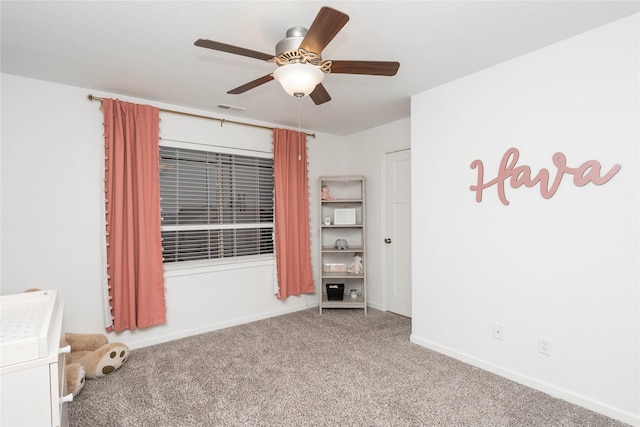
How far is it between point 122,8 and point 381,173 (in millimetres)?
3165

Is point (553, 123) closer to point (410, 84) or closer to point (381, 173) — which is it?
point (410, 84)

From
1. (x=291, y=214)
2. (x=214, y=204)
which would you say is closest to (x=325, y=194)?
(x=291, y=214)

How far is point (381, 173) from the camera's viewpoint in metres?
4.31

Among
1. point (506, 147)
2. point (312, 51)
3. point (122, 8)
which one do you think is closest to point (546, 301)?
point (506, 147)

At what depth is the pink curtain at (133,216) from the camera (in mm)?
2982

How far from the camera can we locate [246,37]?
6.88 feet

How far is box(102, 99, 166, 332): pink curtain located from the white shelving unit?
189 cm

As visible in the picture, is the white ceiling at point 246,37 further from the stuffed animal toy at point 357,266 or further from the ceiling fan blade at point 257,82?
the stuffed animal toy at point 357,266

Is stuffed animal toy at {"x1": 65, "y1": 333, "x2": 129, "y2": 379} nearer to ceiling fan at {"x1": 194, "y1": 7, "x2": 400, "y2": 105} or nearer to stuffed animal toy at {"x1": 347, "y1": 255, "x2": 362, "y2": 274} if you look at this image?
ceiling fan at {"x1": 194, "y1": 7, "x2": 400, "y2": 105}

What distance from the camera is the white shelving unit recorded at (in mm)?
4227

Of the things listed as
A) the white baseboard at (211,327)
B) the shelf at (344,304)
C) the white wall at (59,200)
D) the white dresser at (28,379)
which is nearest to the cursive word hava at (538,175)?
the shelf at (344,304)

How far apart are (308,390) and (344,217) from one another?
95.5 inches

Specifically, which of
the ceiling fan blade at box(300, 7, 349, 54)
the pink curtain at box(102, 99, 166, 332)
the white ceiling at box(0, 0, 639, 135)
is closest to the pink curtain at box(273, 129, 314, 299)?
the white ceiling at box(0, 0, 639, 135)

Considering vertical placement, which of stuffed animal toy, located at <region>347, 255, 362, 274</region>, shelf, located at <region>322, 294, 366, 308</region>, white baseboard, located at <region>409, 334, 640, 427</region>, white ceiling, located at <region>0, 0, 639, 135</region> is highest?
white ceiling, located at <region>0, 0, 639, 135</region>
